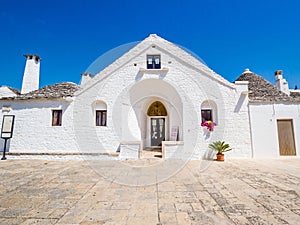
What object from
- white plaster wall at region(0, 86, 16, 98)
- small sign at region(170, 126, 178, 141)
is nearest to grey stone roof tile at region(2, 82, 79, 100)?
white plaster wall at region(0, 86, 16, 98)

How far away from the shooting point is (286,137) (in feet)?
31.6

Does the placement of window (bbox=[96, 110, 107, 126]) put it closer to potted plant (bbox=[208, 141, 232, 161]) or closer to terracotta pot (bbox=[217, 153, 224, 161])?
potted plant (bbox=[208, 141, 232, 161])

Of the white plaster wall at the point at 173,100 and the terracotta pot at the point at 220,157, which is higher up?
the white plaster wall at the point at 173,100

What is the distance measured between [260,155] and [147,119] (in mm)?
7687

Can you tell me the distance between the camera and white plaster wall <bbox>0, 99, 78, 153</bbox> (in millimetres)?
10055

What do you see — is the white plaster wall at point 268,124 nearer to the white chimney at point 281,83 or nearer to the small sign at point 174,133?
the small sign at point 174,133

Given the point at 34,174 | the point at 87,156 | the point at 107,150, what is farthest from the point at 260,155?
the point at 34,174

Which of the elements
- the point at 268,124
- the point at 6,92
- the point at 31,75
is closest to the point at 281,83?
the point at 268,124

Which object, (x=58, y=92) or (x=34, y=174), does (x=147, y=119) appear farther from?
(x=34, y=174)

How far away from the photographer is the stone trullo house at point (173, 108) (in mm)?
9453

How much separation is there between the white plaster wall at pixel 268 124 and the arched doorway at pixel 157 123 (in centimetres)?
585

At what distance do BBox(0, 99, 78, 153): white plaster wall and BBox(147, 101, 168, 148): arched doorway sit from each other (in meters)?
5.51

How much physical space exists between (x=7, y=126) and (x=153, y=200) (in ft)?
34.8

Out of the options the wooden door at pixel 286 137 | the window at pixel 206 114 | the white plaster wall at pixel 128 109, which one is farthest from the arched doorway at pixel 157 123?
the wooden door at pixel 286 137
